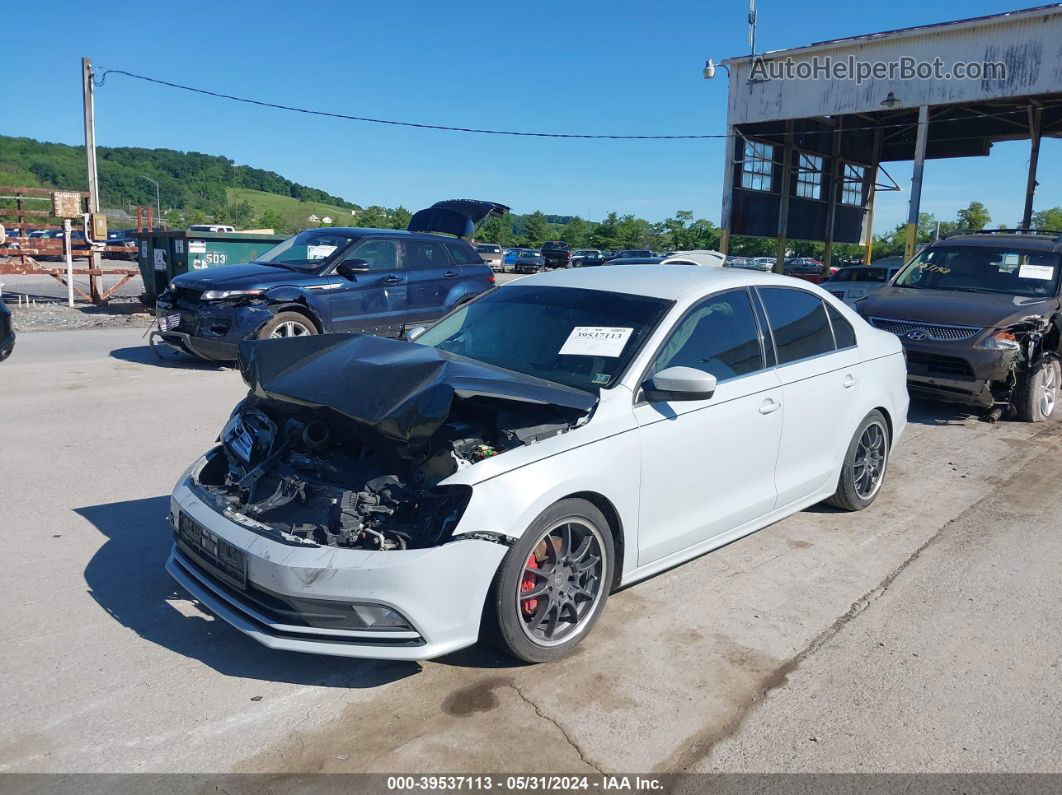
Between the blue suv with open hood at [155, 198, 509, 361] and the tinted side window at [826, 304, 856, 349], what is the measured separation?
536cm

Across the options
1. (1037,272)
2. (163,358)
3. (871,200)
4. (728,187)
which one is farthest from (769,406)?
(871,200)

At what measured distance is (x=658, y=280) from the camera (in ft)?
15.4

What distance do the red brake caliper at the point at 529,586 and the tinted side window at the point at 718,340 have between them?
117 cm

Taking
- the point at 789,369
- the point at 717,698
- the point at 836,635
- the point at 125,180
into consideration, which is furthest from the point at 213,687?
the point at 125,180

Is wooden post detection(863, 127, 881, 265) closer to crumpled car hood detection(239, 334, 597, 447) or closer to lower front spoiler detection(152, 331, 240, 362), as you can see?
lower front spoiler detection(152, 331, 240, 362)

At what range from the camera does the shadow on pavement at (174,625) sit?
3.45m

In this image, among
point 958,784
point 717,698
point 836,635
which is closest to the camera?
point 958,784

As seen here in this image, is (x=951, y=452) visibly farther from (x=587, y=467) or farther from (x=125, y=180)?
(x=125, y=180)

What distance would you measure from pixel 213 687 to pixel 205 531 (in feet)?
2.09

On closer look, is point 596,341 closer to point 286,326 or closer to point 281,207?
point 286,326

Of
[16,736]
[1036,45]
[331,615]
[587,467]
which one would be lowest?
[16,736]

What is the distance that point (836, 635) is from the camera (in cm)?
389

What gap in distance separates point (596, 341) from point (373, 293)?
23.5 ft

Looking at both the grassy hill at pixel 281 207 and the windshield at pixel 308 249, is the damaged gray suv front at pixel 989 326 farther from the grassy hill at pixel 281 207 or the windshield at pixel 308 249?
the grassy hill at pixel 281 207
